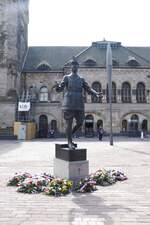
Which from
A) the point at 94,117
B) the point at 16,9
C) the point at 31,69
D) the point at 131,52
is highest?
the point at 16,9

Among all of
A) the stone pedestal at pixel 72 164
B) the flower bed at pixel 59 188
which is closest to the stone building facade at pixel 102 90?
the stone pedestal at pixel 72 164

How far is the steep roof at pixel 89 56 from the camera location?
40188 millimetres

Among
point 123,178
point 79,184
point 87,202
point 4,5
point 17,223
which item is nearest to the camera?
point 17,223

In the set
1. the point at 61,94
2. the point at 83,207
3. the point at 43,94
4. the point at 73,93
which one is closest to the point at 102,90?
the point at 61,94

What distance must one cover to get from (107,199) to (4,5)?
128 feet

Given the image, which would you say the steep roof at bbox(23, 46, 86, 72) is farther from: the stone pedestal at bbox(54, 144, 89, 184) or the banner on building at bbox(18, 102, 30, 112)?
the stone pedestal at bbox(54, 144, 89, 184)

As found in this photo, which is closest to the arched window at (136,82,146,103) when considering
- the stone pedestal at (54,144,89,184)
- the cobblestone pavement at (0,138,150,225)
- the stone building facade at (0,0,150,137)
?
the stone building facade at (0,0,150,137)

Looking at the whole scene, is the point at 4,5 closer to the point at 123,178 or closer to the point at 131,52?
the point at 131,52

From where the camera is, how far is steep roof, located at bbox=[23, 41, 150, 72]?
132 feet

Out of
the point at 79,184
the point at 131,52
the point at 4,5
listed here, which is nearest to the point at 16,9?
the point at 4,5

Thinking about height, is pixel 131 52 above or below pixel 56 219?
above

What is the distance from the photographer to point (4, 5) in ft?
126

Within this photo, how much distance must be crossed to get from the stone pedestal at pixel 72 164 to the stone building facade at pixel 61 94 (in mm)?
28009

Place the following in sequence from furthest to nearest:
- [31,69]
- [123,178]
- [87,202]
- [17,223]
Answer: [31,69], [123,178], [87,202], [17,223]
